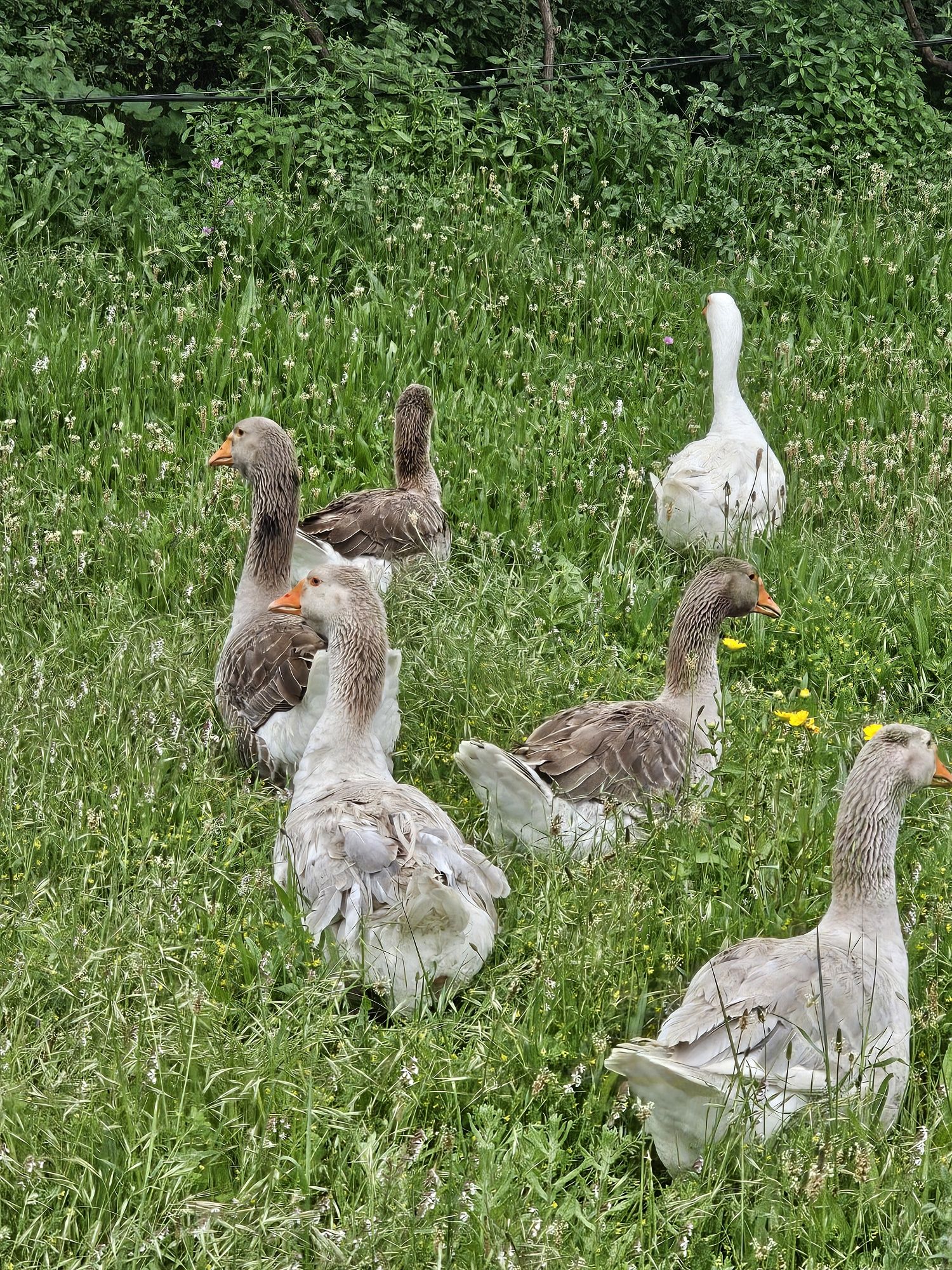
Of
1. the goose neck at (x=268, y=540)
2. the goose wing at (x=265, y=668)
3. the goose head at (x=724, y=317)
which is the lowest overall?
the goose wing at (x=265, y=668)

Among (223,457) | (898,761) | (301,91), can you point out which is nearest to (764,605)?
(898,761)

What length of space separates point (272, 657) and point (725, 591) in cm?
176

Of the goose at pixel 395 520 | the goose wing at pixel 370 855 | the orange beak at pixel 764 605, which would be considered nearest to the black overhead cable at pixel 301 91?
the goose at pixel 395 520

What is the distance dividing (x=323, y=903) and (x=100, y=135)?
6503 mm

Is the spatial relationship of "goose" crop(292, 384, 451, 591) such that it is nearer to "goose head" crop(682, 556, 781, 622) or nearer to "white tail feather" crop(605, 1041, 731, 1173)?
"goose head" crop(682, 556, 781, 622)

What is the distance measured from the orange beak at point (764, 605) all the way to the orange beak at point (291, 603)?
1777 mm

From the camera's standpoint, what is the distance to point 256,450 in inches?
238

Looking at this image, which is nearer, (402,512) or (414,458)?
(402,512)

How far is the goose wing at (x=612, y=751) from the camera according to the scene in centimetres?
473

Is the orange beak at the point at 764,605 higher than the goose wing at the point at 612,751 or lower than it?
higher

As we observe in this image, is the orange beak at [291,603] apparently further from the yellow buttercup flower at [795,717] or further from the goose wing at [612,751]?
the yellow buttercup flower at [795,717]

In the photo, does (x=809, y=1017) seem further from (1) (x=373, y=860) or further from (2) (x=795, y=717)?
(2) (x=795, y=717)

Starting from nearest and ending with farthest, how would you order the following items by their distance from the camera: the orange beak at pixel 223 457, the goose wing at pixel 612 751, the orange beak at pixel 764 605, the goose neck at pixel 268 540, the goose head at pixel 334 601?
the goose wing at pixel 612 751 → the goose head at pixel 334 601 → the orange beak at pixel 764 605 → the goose neck at pixel 268 540 → the orange beak at pixel 223 457

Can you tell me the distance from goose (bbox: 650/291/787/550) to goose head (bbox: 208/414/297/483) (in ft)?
5.97
